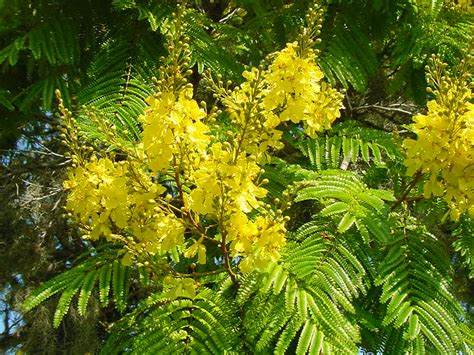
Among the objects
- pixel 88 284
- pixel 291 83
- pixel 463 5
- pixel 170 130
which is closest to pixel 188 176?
pixel 170 130

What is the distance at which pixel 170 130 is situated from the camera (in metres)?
1.77

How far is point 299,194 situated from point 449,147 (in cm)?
61

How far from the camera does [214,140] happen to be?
2.40 m

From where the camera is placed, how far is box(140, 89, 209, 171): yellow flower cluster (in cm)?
177

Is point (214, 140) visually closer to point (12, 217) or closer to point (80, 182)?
point (80, 182)

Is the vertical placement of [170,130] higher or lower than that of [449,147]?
lower

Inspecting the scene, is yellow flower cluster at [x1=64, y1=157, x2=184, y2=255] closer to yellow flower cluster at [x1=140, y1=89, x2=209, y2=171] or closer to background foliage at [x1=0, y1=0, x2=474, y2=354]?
yellow flower cluster at [x1=140, y1=89, x2=209, y2=171]

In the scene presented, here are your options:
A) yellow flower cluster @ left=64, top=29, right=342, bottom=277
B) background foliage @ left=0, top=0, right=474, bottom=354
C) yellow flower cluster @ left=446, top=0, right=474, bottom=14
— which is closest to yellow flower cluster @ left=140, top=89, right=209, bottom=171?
yellow flower cluster @ left=64, top=29, right=342, bottom=277

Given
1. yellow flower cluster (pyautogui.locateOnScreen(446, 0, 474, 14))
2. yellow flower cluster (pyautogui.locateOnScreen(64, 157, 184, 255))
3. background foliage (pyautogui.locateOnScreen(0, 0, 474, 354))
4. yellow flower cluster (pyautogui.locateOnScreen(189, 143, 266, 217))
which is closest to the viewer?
yellow flower cluster (pyautogui.locateOnScreen(189, 143, 266, 217))

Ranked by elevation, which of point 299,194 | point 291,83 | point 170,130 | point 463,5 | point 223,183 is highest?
point 463,5

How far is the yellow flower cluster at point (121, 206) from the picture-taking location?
186cm

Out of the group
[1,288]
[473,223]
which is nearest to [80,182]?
[473,223]

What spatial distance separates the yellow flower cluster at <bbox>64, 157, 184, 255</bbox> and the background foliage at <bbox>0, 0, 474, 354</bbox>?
0.22m

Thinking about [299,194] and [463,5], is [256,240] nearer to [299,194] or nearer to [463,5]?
[299,194]
